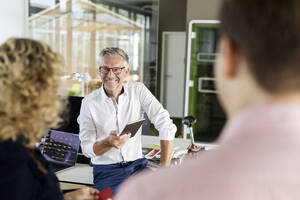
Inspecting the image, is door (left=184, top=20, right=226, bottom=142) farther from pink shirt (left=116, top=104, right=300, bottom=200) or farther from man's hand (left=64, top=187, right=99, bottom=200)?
pink shirt (left=116, top=104, right=300, bottom=200)

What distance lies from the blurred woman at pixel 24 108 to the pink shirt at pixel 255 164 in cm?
71

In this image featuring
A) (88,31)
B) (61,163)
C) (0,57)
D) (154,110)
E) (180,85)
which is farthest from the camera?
(180,85)

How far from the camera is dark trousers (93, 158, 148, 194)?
8.25ft

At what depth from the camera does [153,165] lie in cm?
262

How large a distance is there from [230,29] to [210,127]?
6.46m

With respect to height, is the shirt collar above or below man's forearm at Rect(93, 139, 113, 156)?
above

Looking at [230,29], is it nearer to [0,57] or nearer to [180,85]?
[0,57]

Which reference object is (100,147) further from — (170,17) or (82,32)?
(170,17)

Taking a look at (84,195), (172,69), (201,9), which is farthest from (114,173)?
(172,69)

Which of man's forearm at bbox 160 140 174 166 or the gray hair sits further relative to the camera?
the gray hair

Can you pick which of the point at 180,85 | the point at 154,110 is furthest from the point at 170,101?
the point at 154,110

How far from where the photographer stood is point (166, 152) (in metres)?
2.66

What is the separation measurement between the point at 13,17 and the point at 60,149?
5575 mm

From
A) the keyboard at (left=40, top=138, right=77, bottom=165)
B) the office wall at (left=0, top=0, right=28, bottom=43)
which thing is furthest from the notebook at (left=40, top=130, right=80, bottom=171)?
the office wall at (left=0, top=0, right=28, bottom=43)
